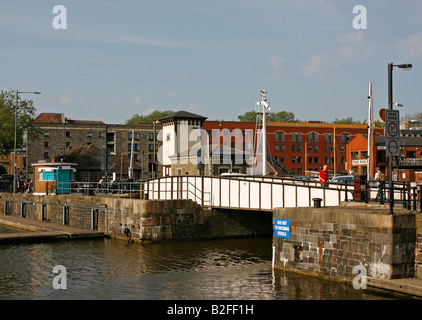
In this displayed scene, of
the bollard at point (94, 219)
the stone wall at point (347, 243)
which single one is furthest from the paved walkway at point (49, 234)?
the stone wall at point (347, 243)

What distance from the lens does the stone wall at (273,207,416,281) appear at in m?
15.6

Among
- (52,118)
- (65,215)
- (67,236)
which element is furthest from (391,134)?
(52,118)

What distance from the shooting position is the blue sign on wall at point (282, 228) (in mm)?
18922

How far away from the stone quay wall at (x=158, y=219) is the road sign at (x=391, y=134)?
15.6 m

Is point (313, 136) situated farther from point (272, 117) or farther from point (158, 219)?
point (158, 219)

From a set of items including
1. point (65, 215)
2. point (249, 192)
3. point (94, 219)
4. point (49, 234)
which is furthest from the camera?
point (65, 215)

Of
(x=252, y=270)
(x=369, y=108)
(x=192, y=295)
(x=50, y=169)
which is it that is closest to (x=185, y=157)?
(x=50, y=169)

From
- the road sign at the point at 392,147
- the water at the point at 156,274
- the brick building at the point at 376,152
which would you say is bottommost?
the water at the point at 156,274

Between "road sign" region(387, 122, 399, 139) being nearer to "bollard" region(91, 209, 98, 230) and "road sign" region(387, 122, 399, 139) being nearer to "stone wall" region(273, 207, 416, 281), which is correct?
"stone wall" region(273, 207, 416, 281)

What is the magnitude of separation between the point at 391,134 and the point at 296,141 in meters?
84.8

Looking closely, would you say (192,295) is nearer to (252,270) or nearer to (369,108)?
(252,270)

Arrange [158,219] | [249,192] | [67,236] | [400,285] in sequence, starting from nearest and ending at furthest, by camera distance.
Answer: [400,285], [249,192], [158,219], [67,236]

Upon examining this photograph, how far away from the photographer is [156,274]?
67.4 feet

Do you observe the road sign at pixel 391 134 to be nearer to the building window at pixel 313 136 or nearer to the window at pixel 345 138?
the building window at pixel 313 136
